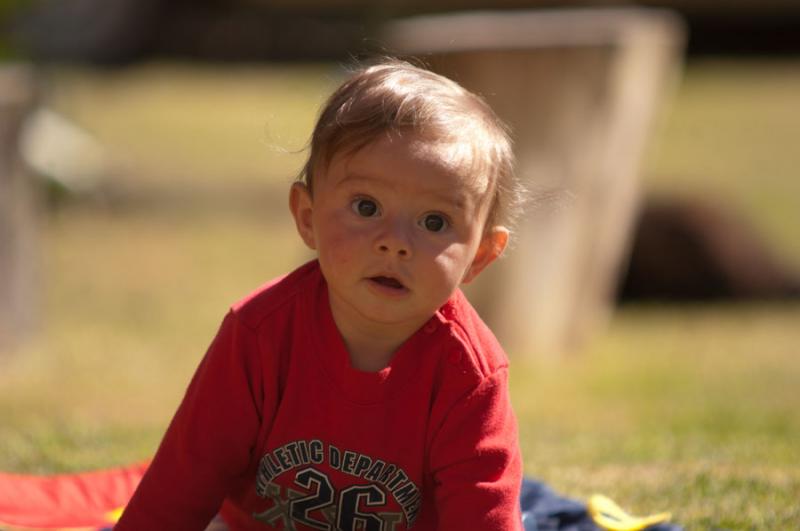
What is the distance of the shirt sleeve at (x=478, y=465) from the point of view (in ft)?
7.77

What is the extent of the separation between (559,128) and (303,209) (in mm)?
3837

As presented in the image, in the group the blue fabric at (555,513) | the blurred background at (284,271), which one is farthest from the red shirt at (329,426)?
the blue fabric at (555,513)

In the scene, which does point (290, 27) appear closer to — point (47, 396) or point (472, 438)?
point (47, 396)

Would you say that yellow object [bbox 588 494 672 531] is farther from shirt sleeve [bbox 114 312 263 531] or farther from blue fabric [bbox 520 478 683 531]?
shirt sleeve [bbox 114 312 263 531]

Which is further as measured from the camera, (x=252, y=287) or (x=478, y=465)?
(x=252, y=287)

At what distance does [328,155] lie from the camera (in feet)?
8.02

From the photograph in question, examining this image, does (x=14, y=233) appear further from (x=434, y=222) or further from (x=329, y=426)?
(x=434, y=222)

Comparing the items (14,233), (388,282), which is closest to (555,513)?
(388,282)

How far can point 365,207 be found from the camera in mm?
2391

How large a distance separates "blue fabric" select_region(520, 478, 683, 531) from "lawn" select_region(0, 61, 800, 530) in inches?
11.4

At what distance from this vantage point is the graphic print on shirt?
2.48 metres

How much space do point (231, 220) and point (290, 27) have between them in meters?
10.4

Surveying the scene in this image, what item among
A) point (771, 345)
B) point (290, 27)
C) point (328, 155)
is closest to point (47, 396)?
point (328, 155)

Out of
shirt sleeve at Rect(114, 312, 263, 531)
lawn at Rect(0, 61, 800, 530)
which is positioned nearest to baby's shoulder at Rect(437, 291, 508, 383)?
shirt sleeve at Rect(114, 312, 263, 531)
